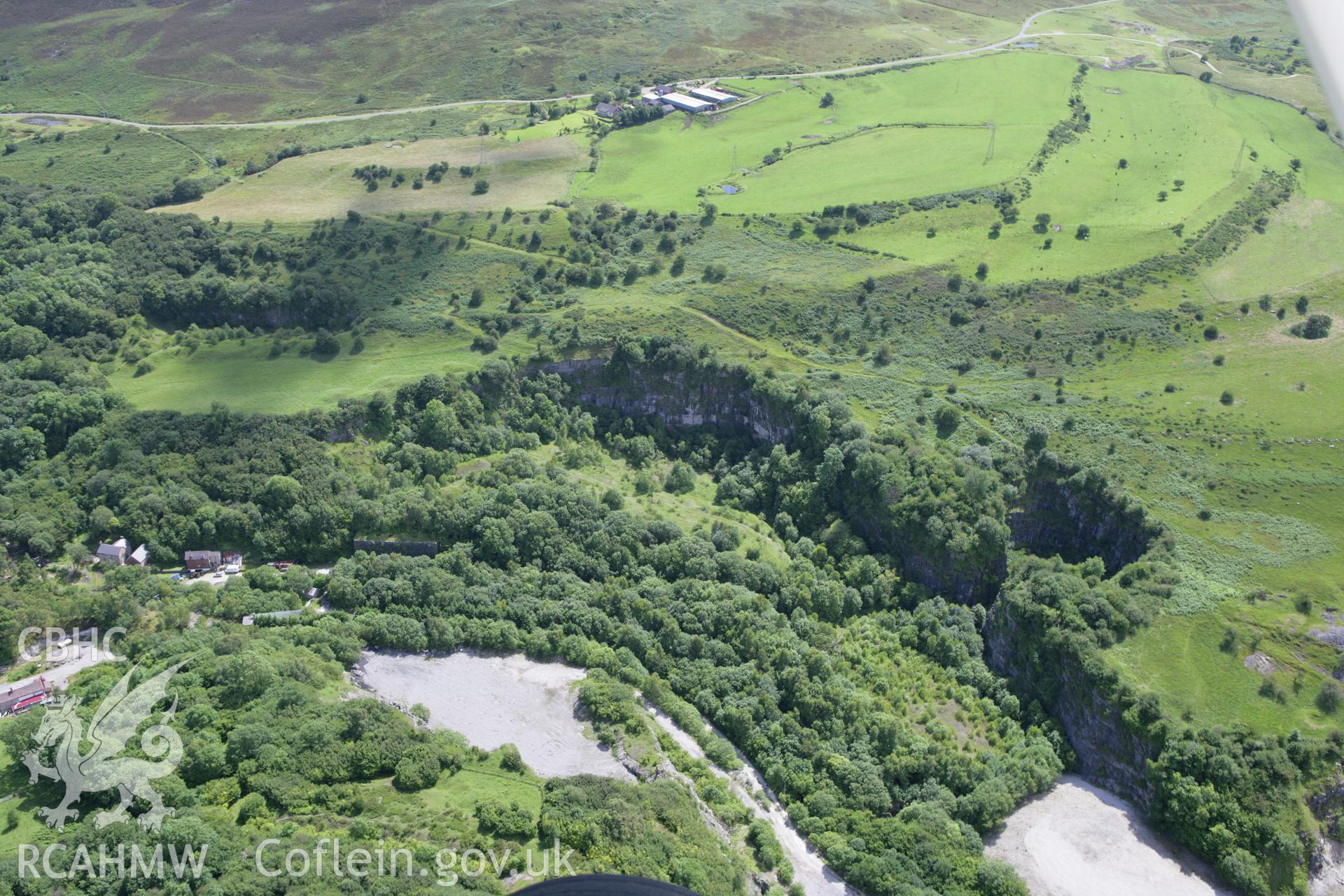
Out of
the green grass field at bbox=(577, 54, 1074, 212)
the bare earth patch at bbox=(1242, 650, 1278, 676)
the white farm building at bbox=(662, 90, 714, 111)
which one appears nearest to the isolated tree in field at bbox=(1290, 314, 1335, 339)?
the green grass field at bbox=(577, 54, 1074, 212)

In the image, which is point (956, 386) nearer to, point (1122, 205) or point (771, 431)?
point (771, 431)

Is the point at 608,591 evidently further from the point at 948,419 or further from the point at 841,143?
the point at 841,143

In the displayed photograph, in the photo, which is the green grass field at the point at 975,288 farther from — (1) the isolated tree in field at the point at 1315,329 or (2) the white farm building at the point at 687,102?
(2) the white farm building at the point at 687,102

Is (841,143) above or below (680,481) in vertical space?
above

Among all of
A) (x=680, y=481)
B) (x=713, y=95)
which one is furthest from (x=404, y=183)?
(x=680, y=481)

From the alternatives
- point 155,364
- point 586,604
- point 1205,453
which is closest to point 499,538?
point 586,604
